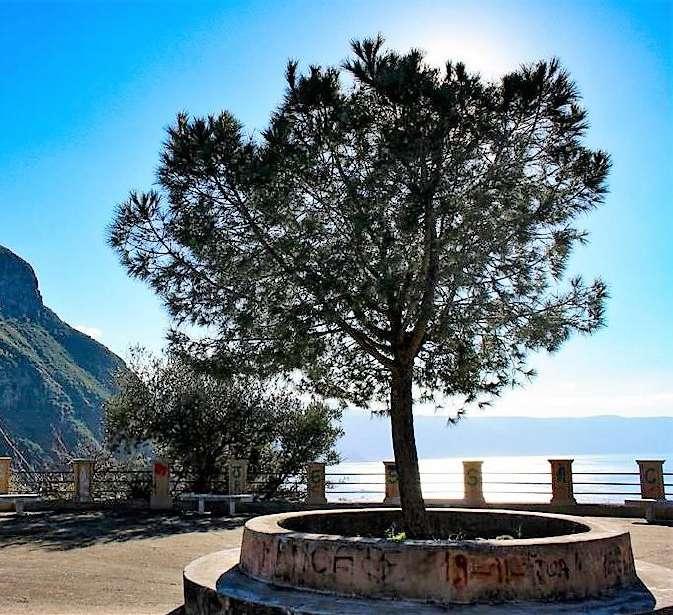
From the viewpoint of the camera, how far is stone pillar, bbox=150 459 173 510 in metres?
17.6

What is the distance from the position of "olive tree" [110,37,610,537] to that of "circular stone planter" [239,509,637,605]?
175cm

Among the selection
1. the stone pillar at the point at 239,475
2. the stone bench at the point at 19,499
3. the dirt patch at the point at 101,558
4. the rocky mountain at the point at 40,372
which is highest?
the rocky mountain at the point at 40,372

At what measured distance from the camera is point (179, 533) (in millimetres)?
13430

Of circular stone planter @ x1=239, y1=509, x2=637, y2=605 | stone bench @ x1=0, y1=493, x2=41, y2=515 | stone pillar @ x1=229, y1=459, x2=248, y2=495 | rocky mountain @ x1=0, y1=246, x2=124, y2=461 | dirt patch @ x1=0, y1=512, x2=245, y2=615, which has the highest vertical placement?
rocky mountain @ x1=0, y1=246, x2=124, y2=461

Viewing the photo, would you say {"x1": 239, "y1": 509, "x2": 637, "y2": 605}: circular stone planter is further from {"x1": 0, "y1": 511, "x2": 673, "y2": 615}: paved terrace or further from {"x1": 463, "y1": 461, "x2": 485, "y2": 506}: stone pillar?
{"x1": 463, "y1": 461, "x2": 485, "y2": 506}: stone pillar

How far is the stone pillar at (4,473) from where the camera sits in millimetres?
18500

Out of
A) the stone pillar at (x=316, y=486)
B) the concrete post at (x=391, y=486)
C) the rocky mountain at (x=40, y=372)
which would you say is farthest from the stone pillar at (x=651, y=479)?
the rocky mountain at (x=40, y=372)

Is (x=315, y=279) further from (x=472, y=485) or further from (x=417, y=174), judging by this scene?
(x=472, y=485)

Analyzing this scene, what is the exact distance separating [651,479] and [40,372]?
190ft

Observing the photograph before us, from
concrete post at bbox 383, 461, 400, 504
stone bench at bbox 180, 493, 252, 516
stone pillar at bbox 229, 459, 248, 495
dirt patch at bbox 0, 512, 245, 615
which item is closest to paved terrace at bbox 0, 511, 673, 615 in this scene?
dirt patch at bbox 0, 512, 245, 615

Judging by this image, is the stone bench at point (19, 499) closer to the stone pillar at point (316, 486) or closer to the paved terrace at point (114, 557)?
the paved terrace at point (114, 557)

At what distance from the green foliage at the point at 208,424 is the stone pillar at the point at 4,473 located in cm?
282

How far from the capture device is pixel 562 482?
16500mm

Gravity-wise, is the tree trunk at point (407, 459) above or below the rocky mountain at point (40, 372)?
below
